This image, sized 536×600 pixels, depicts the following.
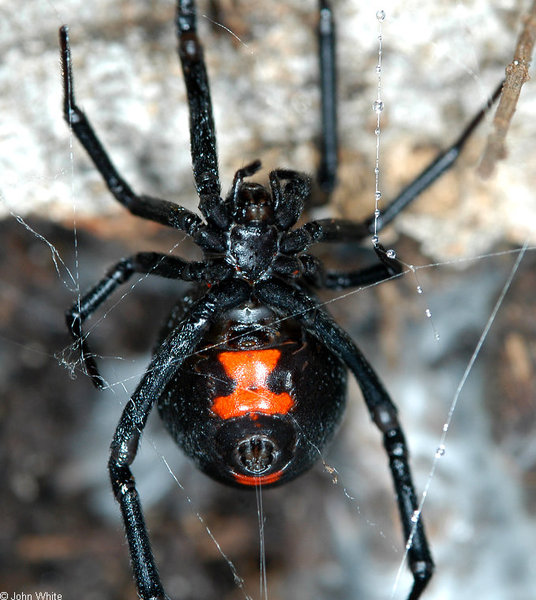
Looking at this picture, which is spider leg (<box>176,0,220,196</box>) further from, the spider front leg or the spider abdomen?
the spider abdomen

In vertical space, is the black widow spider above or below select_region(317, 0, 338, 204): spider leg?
below

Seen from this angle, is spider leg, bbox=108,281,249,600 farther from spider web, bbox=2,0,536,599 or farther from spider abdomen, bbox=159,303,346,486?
spider web, bbox=2,0,536,599

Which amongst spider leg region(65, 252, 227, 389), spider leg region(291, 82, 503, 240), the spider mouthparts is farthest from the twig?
the spider mouthparts

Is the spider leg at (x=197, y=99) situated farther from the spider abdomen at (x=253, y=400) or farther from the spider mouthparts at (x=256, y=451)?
the spider mouthparts at (x=256, y=451)

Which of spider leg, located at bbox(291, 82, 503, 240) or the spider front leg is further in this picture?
spider leg, located at bbox(291, 82, 503, 240)

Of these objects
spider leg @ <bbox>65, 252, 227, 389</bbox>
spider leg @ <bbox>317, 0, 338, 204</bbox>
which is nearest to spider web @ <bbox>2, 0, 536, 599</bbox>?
spider leg @ <bbox>317, 0, 338, 204</bbox>

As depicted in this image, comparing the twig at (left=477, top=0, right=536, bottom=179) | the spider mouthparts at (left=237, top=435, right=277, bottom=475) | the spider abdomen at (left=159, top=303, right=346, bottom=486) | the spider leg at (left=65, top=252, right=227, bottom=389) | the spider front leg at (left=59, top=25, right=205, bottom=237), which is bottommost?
the spider mouthparts at (left=237, top=435, right=277, bottom=475)

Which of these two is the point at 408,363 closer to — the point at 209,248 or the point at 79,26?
the point at 209,248

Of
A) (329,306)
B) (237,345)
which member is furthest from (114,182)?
(329,306)
